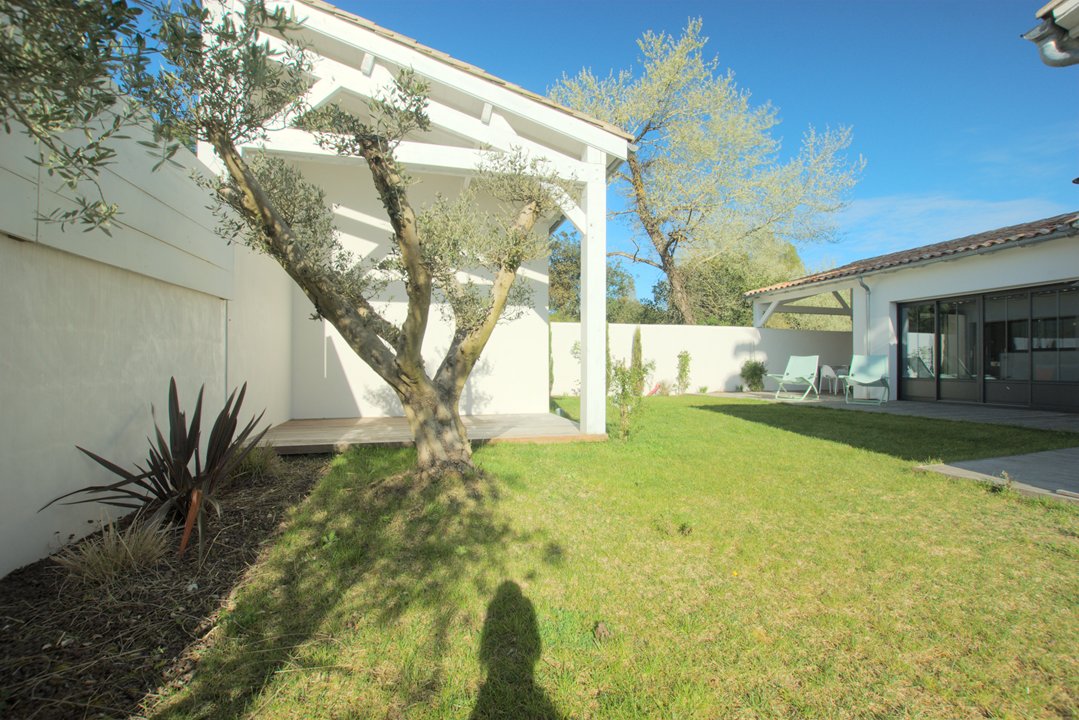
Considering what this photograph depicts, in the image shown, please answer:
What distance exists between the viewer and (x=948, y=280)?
1055 cm

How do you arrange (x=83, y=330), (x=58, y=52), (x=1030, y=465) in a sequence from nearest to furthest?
(x=58, y=52) → (x=83, y=330) → (x=1030, y=465)

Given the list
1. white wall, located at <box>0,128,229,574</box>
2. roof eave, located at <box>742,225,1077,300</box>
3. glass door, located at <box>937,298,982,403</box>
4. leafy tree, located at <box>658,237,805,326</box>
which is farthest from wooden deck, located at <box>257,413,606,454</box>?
leafy tree, located at <box>658,237,805,326</box>

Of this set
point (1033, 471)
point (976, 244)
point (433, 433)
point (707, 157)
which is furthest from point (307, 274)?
point (707, 157)

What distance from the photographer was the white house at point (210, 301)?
2.65 meters

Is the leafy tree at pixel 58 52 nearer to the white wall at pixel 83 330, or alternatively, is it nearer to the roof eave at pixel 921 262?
the white wall at pixel 83 330

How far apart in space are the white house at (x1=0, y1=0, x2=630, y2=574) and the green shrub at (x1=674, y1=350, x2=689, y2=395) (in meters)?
6.76

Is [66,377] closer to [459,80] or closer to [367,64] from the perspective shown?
[367,64]

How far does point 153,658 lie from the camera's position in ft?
6.68

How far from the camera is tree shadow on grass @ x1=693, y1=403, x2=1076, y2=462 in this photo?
5.90 metres

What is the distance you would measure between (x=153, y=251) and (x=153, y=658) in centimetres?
299

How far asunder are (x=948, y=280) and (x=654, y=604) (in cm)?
1149

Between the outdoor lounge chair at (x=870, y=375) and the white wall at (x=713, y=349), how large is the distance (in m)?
3.67

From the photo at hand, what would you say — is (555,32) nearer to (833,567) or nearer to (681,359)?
(681,359)

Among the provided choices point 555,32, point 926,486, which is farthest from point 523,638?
point 555,32
